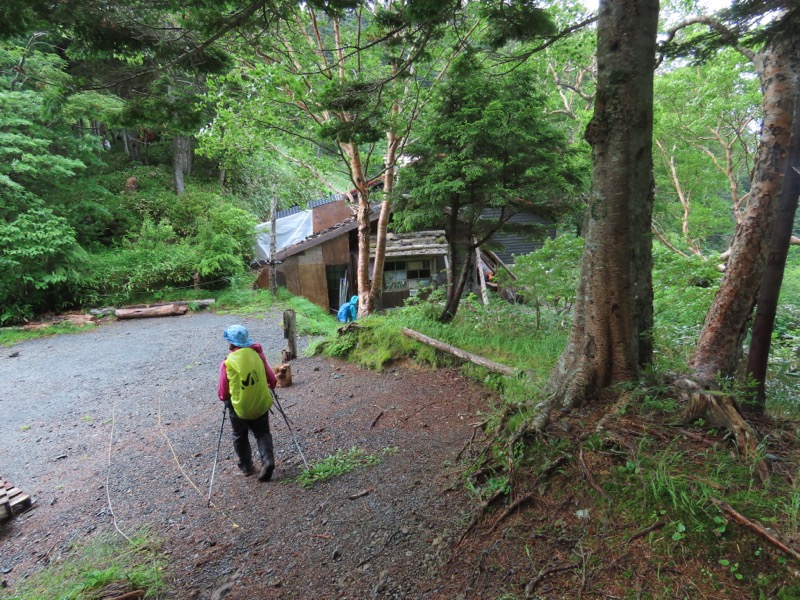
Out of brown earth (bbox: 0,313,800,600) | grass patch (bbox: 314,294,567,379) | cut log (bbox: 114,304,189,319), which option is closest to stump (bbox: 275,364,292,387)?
brown earth (bbox: 0,313,800,600)

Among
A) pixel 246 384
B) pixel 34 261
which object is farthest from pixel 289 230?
pixel 246 384

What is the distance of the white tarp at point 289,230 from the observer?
64.5ft

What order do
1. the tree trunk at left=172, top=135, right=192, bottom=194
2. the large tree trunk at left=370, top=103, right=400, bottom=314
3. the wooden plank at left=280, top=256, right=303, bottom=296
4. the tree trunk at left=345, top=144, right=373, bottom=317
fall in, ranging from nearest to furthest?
1. the large tree trunk at left=370, top=103, right=400, bottom=314
2. the tree trunk at left=345, top=144, right=373, bottom=317
3. the wooden plank at left=280, top=256, right=303, bottom=296
4. the tree trunk at left=172, top=135, right=192, bottom=194

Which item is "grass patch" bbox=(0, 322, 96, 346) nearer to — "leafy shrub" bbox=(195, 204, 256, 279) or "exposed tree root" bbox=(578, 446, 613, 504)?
"leafy shrub" bbox=(195, 204, 256, 279)

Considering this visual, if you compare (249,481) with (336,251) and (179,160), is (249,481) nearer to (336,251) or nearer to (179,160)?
(336,251)

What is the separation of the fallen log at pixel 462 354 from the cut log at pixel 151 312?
417 inches

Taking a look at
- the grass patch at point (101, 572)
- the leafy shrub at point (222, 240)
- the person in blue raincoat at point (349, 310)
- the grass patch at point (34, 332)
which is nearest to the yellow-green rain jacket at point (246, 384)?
the grass patch at point (101, 572)

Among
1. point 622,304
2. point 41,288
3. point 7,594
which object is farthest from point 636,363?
point 41,288

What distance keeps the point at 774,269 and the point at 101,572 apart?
243 inches

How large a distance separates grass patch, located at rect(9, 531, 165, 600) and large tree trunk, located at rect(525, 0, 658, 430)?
3.18 m

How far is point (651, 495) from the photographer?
2.38 metres

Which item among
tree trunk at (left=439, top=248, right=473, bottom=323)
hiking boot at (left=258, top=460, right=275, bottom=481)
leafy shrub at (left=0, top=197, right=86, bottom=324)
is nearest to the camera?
hiking boot at (left=258, top=460, right=275, bottom=481)

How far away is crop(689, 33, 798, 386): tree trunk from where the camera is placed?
176 inches

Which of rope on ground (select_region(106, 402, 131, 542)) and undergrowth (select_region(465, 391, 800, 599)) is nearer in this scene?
undergrowth (select_region(465, 391, 800, 599))
